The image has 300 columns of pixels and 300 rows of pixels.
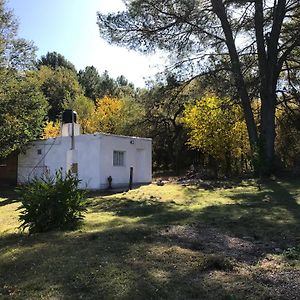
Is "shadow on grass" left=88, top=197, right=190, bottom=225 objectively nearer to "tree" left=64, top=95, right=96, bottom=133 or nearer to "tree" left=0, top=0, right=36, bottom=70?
"tree" left=0, top=0, right=36, bottom=70

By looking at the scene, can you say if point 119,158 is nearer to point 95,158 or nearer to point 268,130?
point 95,158

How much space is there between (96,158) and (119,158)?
5.63 ft

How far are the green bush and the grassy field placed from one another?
1.01 ft

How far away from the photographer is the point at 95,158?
19.0 meters

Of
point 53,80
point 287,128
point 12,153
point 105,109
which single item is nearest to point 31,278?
point 12,153

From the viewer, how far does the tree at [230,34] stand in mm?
19656

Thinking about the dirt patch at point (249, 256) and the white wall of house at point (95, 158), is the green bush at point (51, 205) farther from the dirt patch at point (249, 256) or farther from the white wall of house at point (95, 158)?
the white wall of house at point (95, 158)

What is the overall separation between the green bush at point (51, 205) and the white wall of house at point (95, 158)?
8956 mm

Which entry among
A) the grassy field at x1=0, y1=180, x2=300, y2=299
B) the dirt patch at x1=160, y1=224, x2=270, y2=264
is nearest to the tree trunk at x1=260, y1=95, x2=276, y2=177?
the grassy field at x1=0, y1=180, x2=300, y2=299

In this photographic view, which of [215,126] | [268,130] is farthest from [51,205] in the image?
[215,126]

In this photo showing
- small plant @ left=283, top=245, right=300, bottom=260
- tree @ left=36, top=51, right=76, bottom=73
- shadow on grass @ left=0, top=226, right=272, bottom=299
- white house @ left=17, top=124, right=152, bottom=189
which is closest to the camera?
shadow on grass @ left=0, top=226, right=272, bottom=299

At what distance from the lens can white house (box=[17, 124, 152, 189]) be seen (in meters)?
19.1

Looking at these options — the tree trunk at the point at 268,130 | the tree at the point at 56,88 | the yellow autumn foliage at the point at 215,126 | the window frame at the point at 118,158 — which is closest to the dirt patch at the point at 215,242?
the window frame at the point at 118,158

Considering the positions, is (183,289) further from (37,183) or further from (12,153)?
(12,153)
